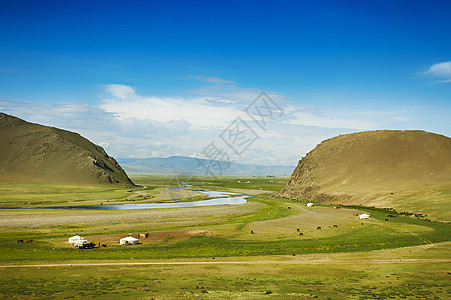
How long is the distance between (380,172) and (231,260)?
346 feet

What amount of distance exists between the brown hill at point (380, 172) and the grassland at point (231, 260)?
29.2 m

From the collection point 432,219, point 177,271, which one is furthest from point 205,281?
point 432,219

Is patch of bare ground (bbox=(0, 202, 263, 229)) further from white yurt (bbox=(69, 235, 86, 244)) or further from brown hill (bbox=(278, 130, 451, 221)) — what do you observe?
brown hill (bbox=(278, 130, 451, 221))

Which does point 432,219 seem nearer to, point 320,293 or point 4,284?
point 320,293

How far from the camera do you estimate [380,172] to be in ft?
429

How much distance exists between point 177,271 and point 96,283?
8331mm

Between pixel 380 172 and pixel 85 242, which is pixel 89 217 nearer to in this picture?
pixel 85 242

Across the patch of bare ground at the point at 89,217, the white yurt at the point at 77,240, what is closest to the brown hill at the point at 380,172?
the patch of bare ground at the point at 89,217

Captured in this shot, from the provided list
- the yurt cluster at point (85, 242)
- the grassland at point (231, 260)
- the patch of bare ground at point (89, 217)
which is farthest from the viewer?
the patch of bare ground at point (89, 217)

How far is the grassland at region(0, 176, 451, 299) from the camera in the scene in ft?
95.4

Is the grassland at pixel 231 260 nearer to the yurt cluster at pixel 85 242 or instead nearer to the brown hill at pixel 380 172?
the yurt cluster at pixel 85 242

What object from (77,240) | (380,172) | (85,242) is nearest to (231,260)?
(85,242)

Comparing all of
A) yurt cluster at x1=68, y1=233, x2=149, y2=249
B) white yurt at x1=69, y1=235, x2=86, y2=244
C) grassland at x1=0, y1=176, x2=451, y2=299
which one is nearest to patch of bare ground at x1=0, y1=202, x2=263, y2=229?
grassland at x1=0, y1=176, x2=451, y2=299

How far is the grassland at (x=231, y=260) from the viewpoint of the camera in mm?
29078
